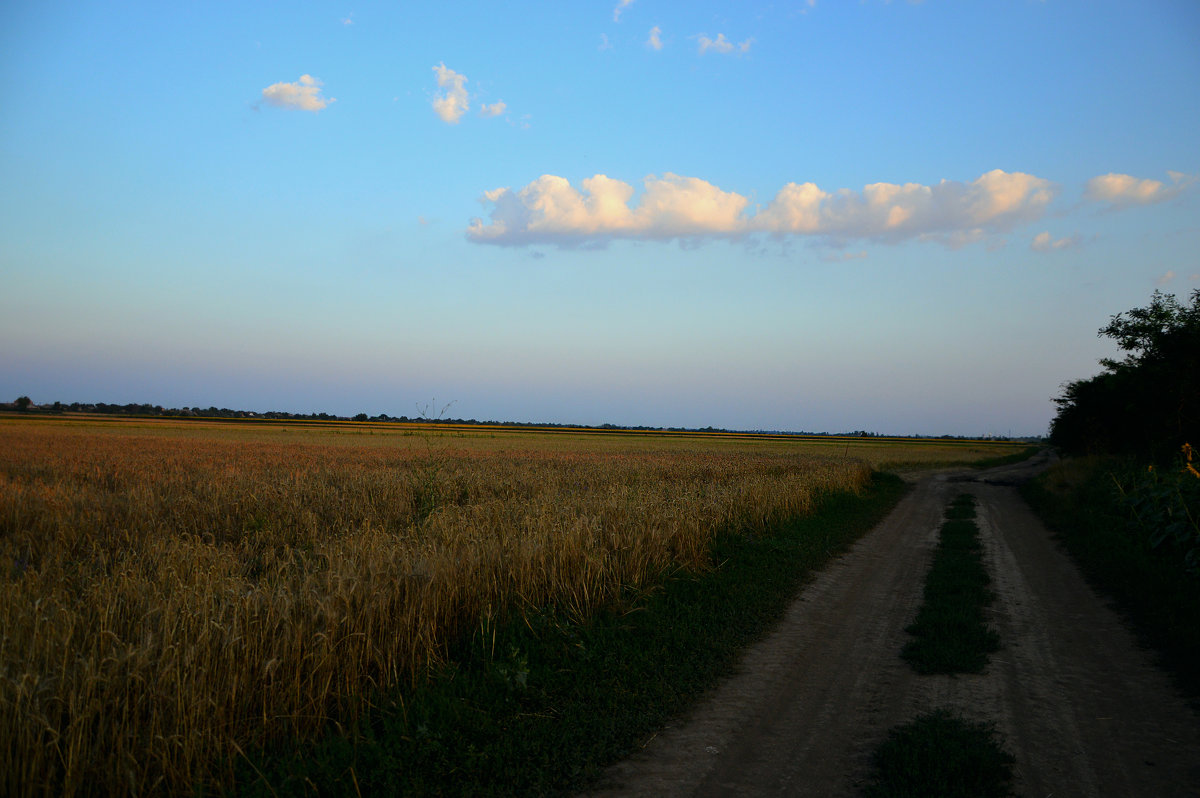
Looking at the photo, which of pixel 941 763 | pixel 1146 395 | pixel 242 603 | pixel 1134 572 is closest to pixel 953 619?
pixel 941 763

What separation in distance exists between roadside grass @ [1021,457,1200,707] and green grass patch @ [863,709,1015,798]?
100 inches

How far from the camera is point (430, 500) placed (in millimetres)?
13664

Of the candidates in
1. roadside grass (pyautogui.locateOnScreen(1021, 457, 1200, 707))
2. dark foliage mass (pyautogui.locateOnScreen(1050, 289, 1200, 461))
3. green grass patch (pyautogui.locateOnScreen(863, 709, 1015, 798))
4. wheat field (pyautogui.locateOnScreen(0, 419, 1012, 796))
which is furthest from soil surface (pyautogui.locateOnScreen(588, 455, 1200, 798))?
dark foliage mass (pyautogui.locateOnScreen(1050, 289, 1200, 461))

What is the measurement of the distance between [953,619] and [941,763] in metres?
4.01

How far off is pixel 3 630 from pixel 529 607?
13.8 ft

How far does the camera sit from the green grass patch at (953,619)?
21.1 feet

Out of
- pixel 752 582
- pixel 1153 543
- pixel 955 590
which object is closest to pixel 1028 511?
pixel 1153 543

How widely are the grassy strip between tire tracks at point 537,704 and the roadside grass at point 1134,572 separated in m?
4.19

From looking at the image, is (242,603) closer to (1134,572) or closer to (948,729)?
(948,729)

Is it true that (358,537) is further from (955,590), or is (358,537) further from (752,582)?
(955,590)

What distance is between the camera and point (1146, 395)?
2402 centimetres

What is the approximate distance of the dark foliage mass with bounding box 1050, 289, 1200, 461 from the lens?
20.5 meters

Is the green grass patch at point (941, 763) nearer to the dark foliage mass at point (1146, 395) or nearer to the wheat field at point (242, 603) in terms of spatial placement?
the wheat field at point (242, 603)

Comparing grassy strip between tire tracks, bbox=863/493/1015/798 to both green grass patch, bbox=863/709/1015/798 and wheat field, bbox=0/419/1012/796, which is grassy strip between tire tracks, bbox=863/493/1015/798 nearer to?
green grass patch, bbox=863/709/1015/798
